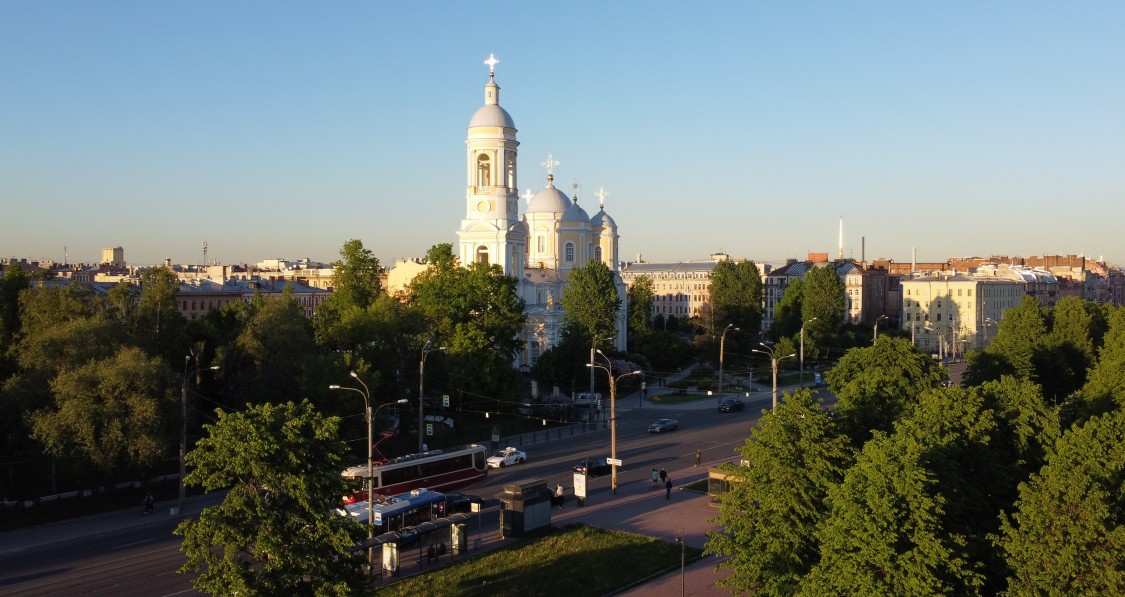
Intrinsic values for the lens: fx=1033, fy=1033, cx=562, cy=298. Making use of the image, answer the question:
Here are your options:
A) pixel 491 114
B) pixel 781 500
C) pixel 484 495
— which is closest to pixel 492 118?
pixel 491 114

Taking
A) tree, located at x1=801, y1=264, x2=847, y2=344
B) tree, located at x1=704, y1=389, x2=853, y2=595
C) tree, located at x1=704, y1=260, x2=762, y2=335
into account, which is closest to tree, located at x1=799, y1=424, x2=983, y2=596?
tree, located at x1=704, y1=389, x2=853, y2=595

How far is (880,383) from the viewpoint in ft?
119

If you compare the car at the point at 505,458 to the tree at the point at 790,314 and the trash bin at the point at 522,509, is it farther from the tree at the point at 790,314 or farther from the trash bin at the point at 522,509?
the tree at the point at 790,314

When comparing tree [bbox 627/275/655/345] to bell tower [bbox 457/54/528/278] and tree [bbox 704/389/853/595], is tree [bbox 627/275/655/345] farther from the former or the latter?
tree [bbox 704/389/853/595]

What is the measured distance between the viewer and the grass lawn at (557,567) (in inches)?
1081

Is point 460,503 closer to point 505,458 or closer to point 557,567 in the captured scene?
point 557,567

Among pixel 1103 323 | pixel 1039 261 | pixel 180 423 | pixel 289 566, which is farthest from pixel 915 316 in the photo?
pixel 289 566

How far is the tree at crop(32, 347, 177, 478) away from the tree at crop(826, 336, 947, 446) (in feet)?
76.4

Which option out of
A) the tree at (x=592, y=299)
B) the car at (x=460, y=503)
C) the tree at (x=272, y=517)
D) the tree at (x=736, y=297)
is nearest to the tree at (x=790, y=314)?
the tree at (x=736, y=297)

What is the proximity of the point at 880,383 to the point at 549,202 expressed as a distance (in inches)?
2474

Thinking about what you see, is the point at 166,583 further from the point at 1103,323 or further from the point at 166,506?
the point at 1103,323

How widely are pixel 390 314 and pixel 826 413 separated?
103 ft

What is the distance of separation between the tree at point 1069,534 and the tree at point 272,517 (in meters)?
14.2

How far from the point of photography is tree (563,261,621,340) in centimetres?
7550
